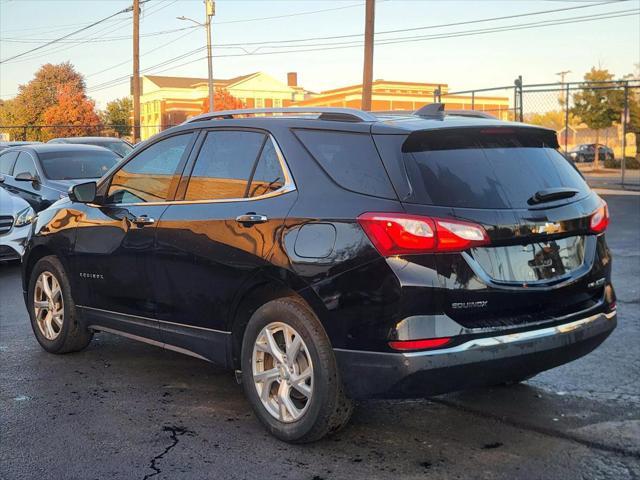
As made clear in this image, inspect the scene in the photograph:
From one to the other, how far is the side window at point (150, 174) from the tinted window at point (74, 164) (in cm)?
732

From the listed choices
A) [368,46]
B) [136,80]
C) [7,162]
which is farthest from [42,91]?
[7,162]

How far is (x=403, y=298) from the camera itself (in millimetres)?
3375

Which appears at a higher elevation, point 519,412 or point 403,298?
point 403,298

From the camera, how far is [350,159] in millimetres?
3793

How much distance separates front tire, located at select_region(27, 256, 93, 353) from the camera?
5566mm

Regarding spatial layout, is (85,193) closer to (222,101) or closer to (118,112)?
(222,101)

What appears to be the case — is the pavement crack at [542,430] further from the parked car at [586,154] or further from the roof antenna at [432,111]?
the parked car at [586,154]

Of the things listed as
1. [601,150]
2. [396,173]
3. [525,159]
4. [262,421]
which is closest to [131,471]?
[262,421]

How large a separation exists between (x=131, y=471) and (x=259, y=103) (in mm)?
77400

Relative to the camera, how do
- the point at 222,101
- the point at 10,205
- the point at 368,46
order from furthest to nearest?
the point at 222,101 < the point at 368,46 < the point at 10,205

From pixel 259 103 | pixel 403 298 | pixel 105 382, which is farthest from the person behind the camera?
pixel 259 103

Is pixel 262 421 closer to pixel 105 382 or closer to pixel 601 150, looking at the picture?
pixel 105 382

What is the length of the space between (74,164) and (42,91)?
52769 mm

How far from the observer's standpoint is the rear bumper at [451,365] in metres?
3.40
